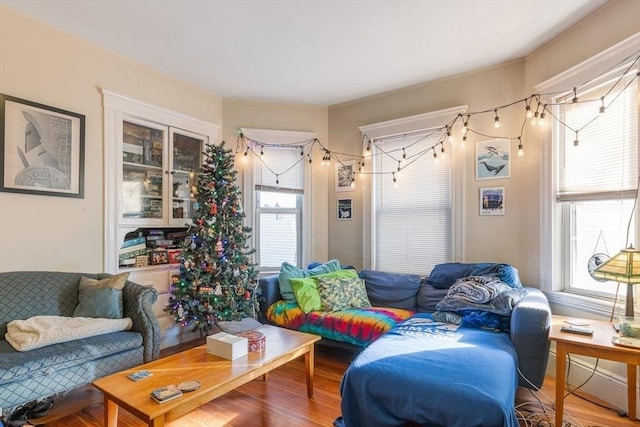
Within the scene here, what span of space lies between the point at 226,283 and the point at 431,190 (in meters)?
2.31

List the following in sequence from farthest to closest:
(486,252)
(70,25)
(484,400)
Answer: (486,252) < (70,25) < (484,400)

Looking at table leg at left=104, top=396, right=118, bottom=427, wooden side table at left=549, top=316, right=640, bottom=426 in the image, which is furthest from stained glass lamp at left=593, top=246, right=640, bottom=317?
table leg at left=104, top=396, right=118, bottom=427

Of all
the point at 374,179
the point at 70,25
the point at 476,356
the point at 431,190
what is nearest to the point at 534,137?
the point at 431,190

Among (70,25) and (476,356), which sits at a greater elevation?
(70,25)

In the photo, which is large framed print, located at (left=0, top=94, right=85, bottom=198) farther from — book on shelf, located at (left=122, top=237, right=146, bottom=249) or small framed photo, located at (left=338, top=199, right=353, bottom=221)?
small framed photo, located at (left=338, top=199, right=353, bottom=221)

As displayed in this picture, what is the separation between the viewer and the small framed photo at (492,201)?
3.25 meters

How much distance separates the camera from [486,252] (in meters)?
3.32

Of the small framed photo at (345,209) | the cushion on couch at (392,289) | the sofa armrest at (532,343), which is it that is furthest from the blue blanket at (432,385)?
the small framed photo at (345,209)

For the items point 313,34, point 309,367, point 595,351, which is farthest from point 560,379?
point 313,34

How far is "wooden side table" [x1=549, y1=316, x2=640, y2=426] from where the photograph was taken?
177cm

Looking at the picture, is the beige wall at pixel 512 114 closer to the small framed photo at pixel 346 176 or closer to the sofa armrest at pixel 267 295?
the small framed photo at pixel 346 176

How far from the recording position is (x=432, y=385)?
1603 mm

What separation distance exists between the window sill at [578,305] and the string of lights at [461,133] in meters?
1.18

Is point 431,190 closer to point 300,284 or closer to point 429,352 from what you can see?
point 300,284
